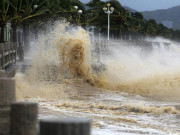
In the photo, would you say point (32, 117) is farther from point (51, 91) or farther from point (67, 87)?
point (67, 87)

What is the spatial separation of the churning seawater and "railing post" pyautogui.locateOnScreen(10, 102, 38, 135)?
7701mm

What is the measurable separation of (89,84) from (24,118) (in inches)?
729

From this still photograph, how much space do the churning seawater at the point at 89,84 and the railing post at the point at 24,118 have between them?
770 cm

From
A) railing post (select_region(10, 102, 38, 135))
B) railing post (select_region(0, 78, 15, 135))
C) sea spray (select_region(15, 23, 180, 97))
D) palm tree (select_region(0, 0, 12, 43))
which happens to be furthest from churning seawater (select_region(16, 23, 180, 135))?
palm tree (select_region(0, 0, 12, 43))

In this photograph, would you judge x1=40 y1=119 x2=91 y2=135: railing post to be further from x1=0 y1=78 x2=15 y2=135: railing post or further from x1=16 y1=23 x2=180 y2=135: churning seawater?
x1=16 y1=23 x2=180 y2=135: churning seawater

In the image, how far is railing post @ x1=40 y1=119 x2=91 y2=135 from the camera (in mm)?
3850

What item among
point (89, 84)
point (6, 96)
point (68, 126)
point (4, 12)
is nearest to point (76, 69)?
point (89, 84)

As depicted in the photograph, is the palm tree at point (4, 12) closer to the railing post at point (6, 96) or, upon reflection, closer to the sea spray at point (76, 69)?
the sea spray at point (76, 69)

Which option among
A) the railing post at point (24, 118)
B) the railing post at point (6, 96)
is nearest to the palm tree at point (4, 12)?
the railing post at point (6, 96)

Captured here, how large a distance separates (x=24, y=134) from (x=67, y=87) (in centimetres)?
1632

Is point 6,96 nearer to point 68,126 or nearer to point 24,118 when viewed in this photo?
point 24,118

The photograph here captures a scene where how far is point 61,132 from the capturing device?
12.8ft

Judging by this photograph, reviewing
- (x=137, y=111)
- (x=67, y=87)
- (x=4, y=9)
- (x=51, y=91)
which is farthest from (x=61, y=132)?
(x=4, y=9)

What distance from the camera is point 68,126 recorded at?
12.6 ft
